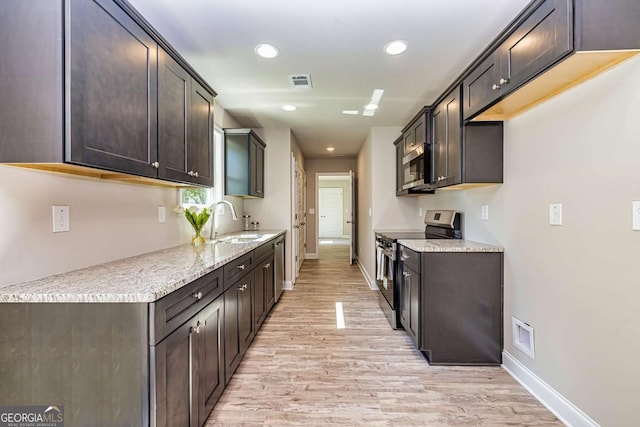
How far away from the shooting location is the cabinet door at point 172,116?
1.70 m

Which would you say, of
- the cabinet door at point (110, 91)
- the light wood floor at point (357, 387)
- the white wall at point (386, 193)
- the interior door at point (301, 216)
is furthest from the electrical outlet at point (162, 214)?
the interior door at point (301, 216)

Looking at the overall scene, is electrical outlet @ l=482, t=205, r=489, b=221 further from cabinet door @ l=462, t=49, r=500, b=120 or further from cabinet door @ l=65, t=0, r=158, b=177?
cabinet door @ l=65, t=0, r=158, b=177

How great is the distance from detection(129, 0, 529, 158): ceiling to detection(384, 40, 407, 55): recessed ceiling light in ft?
0.14

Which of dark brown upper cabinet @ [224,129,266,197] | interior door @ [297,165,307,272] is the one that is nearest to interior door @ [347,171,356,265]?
interior door @ [297,165,307,272]

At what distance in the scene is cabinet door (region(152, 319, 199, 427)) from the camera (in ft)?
3.77

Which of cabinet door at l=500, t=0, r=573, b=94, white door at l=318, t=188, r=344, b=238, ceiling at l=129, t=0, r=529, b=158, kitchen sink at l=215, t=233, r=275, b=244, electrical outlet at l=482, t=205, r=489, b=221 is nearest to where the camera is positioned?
cabinet door at l=500, t=0, r=573, b=94

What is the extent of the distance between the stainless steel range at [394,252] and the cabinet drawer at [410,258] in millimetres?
147

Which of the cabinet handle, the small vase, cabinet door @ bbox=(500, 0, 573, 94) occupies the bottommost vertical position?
the cabinet handle

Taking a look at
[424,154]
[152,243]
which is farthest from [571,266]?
[152,243]

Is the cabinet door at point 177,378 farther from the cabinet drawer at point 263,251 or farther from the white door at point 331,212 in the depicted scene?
the white door at point 331,212

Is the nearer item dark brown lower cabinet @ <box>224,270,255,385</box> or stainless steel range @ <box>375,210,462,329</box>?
dark brown lower cabinet @ <box>224,270,255,385</box>

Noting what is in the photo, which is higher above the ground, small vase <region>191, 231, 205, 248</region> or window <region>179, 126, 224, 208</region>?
window <region>179, 126, 224, 208</region>

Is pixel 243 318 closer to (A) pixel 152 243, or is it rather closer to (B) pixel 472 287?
(A) pixel 152 243

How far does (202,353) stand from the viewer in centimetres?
153
